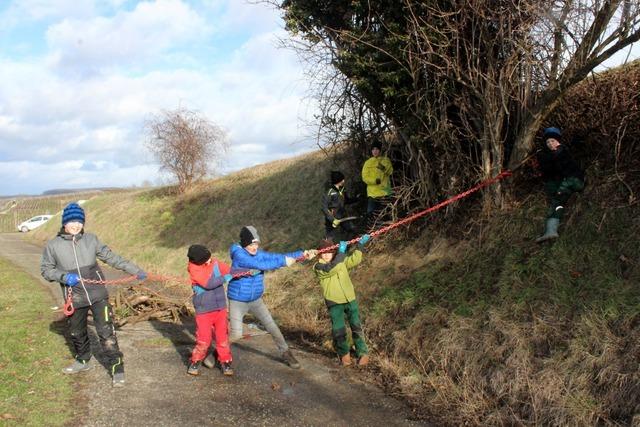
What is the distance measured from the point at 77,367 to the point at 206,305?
5.88 ft

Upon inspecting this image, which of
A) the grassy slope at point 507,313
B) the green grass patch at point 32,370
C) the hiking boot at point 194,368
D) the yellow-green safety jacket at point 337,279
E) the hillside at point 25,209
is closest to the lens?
the grassy slope at point 507,313

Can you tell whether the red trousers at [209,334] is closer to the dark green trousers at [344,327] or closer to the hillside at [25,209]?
the dark green trousers at [344,327]

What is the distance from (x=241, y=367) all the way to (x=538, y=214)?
465 cm

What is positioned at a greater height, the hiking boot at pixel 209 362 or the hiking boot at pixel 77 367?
the hiking boot at pixel 77 367

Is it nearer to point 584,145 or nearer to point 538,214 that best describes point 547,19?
point 584,145

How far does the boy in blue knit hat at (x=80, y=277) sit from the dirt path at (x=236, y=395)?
1.34ft

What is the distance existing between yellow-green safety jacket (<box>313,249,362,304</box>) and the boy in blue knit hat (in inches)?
103

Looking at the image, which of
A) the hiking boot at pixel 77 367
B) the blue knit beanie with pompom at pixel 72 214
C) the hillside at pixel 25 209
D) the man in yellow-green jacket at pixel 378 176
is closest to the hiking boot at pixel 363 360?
the hiking boot at pixel 77 367

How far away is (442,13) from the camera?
7.43 metres

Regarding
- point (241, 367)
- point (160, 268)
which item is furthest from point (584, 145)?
point (160, 268)

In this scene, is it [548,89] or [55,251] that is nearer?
[55,251]

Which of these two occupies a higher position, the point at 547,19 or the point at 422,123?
the point at 547,19

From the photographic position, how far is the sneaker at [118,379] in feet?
19.6

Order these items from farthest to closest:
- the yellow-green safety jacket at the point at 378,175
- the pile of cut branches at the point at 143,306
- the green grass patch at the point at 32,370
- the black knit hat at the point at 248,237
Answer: the yellow-green safety jacket at the point at 378,175, the pile of cut branches at the point at 143,306, the black knit hat at the point at 248,237, the green grass patch at the point at 32,370
